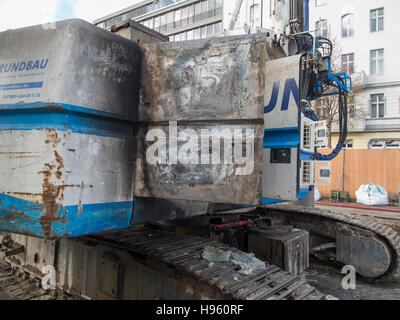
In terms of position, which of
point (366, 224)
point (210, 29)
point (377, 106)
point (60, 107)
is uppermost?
point (210, 29)

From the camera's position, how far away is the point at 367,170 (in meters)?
13.8

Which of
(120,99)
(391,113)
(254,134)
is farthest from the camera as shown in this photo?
(391,113)

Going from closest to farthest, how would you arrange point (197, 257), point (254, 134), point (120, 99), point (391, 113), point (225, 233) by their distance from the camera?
point (254, 134)
point (120, 99)
point (197, 257)
point (225, 233)
point (391, 113)

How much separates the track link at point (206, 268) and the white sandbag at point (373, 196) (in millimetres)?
10987

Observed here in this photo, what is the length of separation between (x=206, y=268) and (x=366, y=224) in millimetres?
3041

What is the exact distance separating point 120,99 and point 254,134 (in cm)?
105

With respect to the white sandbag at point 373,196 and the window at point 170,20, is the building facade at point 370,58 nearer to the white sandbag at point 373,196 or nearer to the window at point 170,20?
the white sandbag at point 373,196

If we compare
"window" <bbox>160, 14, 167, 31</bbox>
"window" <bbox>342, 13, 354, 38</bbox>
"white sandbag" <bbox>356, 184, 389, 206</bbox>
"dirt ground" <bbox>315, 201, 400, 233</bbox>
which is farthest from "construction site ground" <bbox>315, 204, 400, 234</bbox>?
"window" <bbox>160, 14, 167, 31</bbox>

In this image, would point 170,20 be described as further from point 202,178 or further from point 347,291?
point 202,178

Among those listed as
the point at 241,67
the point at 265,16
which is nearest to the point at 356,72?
the point at 265,16

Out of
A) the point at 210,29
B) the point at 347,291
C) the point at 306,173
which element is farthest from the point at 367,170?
the point at 210,29

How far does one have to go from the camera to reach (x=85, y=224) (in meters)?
2.27

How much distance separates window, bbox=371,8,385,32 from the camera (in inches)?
846
